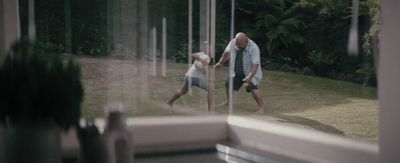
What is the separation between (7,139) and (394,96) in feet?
7.50

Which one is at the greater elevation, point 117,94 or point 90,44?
point 90,44

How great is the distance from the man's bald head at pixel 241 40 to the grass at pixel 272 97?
0.27m

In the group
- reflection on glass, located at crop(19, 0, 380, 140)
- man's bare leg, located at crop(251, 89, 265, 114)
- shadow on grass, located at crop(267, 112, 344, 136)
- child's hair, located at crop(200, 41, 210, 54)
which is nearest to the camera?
reflection on glass, located at crop(19, 0, 380, 140)

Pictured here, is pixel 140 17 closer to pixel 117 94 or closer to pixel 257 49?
pixel 117 94

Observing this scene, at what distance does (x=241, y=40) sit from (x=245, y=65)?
21 cm

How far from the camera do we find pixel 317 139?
12.8 feet

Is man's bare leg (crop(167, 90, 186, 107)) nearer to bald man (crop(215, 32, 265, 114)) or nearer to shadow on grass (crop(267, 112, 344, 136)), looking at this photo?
bald man (crop(215, 32, 265, 114))

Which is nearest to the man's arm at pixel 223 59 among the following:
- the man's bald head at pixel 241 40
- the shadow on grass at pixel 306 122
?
the man's bald head at pixel 241 40

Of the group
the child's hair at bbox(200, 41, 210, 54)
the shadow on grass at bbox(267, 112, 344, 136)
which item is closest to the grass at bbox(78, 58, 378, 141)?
the shadow on grass at bbox(267, 112, 344, 136)

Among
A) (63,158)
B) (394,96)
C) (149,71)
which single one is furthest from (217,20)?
(63,158)

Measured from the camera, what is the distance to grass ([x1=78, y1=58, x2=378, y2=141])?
12.3ft

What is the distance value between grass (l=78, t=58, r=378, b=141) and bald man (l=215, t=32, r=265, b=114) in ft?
0.18

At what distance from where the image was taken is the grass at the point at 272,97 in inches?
148

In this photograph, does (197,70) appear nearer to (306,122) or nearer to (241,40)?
(241,40)
